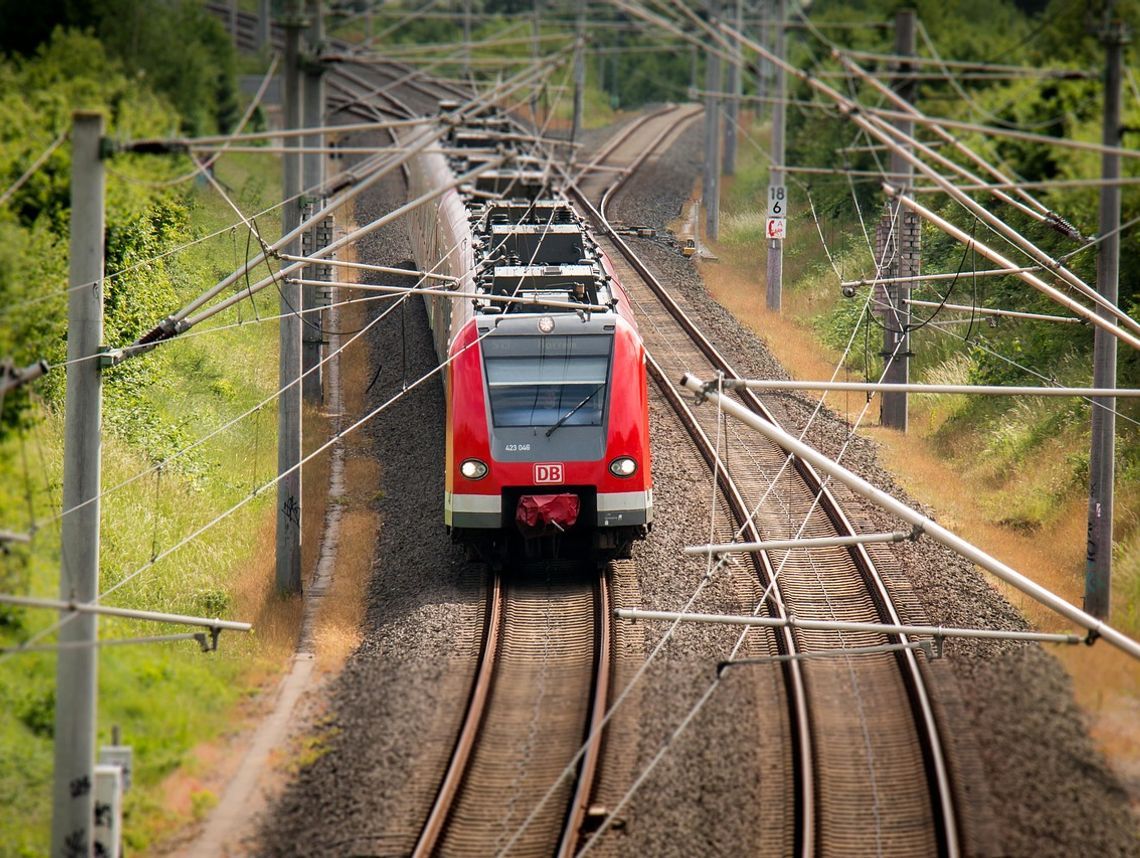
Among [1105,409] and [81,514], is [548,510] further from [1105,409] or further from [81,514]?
[81,514]

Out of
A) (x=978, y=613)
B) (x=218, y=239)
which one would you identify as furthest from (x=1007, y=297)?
(x=218, y=239)

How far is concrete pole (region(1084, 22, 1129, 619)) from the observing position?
50.2 feet

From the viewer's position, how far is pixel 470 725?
47.1 ft

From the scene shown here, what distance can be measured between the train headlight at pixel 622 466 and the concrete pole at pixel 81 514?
6914 mm

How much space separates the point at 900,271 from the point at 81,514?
612 inches

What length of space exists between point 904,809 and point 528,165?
1849 centimetres

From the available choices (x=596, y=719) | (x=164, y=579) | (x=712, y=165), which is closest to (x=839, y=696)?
(x=596, y=719)

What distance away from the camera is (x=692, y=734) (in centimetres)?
1405

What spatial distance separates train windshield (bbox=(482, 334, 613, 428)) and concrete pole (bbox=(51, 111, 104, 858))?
20.9 ft

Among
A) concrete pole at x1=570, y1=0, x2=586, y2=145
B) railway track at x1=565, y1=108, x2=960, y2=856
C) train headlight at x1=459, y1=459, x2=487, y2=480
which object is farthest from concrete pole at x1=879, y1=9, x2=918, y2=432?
train headlight at x1=459, y1=459, x2=487, y2=480

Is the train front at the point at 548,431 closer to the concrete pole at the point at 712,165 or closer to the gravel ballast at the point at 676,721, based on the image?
the gravel ballast at the point at 676,721

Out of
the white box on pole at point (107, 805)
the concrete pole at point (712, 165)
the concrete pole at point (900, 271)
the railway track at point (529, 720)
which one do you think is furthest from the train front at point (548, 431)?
the concrete pole at point (712, 165)

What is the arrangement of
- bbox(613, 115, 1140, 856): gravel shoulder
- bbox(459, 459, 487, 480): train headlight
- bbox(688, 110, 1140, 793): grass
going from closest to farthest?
bbox(613, 115, 1140, 856): gravel shoulder < bbox(688, 110, 1140, 793): grass < bbox(459, 459, 487, 480): train headlight

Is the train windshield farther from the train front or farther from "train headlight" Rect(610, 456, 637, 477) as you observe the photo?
"train headlight" Rect(610, 456, 637, 477)
